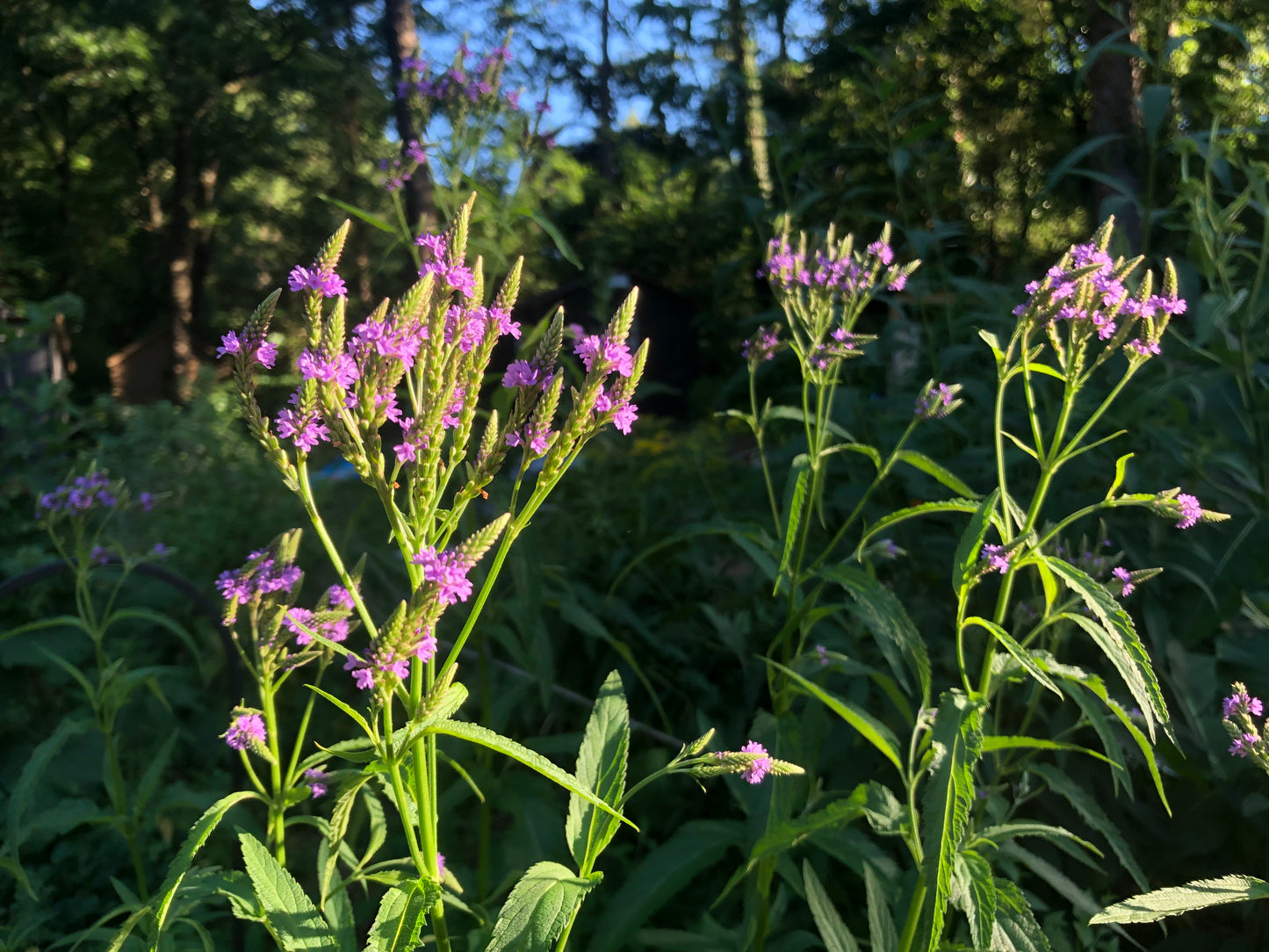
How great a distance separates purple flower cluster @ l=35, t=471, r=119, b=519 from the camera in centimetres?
247

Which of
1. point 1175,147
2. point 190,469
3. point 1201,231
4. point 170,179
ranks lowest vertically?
point 190,469

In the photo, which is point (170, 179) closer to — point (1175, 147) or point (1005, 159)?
point (1005, 159)

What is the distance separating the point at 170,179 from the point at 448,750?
26.6m

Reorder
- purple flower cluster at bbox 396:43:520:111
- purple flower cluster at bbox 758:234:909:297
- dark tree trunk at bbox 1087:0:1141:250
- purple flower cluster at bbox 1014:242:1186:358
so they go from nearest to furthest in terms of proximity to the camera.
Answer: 1. purple flower cluster at bbox 1014:242:1186:358
2. purple flower cluster at bbox 758:234:909:297
3. purple flower cluster at bbox 396:43:520:111
4. dark tree trunk at bbox 1087:0:1141:250

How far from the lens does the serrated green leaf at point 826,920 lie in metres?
1.71

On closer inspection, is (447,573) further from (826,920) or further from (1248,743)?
(1248,743)

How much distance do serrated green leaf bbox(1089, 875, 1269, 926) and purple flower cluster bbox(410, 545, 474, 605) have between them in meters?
0.99

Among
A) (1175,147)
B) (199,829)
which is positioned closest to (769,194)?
(1175,147)

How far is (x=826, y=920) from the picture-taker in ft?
5.68

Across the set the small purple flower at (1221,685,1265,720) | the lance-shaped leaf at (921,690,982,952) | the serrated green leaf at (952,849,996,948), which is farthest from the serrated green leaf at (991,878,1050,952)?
the small purple flower at (1221,685,1265,720)

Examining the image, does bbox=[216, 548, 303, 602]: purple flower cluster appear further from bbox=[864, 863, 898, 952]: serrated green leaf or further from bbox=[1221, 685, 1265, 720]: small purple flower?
bbox=[1221, 685, 1265, 720]: small purple flower

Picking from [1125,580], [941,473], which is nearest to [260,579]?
[941,473]

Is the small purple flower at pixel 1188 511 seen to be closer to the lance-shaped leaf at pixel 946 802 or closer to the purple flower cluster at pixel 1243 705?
the purple flower cluster at pixel 1243 705

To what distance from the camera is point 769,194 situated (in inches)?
175
